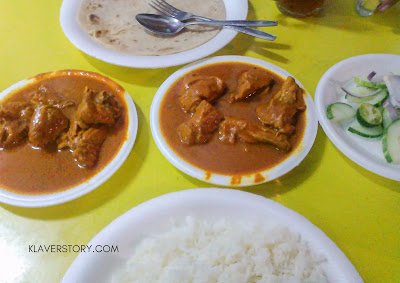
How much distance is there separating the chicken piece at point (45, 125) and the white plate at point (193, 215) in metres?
0.77

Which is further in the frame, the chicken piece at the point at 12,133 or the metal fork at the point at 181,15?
the metal fork at the point at 181,15

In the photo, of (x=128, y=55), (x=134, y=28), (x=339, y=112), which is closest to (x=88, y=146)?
(x=128, y=55)

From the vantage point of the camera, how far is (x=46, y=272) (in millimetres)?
1604

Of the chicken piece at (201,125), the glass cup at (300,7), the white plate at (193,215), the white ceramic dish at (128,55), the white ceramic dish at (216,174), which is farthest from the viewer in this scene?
the glass cup at (300,7)

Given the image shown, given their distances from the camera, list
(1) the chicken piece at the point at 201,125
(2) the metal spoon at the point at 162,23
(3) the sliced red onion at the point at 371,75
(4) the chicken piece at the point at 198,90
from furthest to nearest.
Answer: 1. (2) the metal spoon at the point at 162,23
2. (3) the sliced red onion at the point at 371,75
3. (4) the chicken piece at the point at 198,90
4. (1) the chicken piece at the point at 201,125

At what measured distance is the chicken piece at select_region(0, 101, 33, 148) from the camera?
192cm

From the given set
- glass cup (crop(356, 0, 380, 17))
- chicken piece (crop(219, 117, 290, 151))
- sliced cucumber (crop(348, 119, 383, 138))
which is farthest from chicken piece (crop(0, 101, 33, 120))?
glass cup (crop(356, 0, 380, 17))

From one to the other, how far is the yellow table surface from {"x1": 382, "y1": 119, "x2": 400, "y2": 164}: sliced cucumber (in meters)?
0.16

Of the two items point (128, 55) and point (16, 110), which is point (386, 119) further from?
point (16, 110)

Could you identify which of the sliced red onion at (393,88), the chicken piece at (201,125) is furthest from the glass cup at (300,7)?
the chicken piece at (201,125)

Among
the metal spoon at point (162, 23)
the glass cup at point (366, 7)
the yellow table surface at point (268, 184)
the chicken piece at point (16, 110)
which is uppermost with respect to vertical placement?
the metal spoon at point (162, 23)

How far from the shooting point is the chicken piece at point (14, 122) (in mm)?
1919

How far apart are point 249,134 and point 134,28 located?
4.81 ft

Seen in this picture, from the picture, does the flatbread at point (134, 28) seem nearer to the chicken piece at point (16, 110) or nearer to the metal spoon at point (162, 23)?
the metal spoon at point (162, 23)
